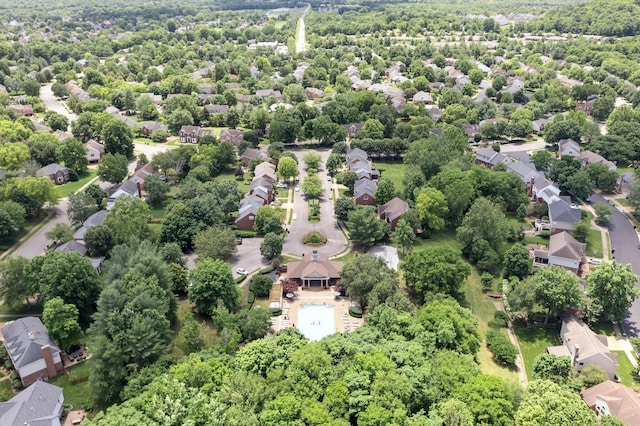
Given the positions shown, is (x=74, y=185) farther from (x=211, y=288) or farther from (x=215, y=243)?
(x=211, y=288)

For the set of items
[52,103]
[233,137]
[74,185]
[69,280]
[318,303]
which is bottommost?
[52,103]

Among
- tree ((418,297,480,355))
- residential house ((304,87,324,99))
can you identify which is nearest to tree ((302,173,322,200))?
tree ((418,297,480,355))

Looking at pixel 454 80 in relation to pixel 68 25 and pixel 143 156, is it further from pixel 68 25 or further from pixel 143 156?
pixel 68 25

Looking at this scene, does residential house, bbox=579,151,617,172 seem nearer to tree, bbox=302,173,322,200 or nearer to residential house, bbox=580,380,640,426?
tree, bbox=302,173,322,200

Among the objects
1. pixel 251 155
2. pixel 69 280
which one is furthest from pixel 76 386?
pixel 251 155

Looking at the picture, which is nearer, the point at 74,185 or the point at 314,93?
the point at 74,185


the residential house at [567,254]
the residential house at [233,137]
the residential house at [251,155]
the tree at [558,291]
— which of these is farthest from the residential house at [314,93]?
the tree at [558,291]
